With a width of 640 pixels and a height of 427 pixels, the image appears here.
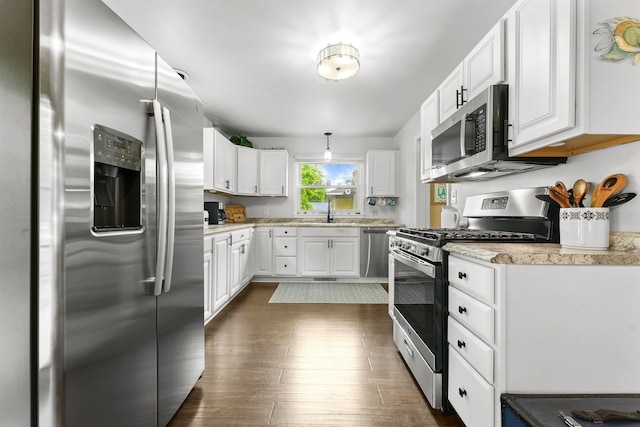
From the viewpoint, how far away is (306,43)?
7.85 ft

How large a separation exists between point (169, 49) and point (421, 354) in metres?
2.86

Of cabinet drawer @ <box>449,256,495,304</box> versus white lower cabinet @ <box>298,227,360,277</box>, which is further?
white lower cabinet @ <box>298,227,360,277</box>

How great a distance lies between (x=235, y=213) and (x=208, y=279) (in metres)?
2.30

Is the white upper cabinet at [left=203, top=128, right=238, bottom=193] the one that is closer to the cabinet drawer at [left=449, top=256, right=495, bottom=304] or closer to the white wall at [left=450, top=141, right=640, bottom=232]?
the cabinet drawer at [left=449, top=256, right=495, bottom=304]

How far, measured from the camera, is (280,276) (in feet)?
15.4

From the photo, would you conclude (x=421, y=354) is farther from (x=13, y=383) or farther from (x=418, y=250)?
(x=13, y=383)

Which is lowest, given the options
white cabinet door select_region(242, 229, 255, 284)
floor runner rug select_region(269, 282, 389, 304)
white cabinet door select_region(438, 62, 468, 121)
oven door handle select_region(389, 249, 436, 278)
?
floor runner rug select_region(269, 282, 389, 304)

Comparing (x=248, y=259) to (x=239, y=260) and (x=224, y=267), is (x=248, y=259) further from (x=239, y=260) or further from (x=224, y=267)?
(x=224, y=267)

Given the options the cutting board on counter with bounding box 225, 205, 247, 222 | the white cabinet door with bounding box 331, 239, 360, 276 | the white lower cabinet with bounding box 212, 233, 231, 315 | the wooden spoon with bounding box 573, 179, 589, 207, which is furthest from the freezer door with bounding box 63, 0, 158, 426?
the cutting board on counter with bounding box 225, 205, 247, 222

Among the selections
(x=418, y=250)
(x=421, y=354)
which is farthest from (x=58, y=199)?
(x=421, y=354)

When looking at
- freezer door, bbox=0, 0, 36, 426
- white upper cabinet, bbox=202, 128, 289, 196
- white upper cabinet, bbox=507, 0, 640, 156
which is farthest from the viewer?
white upper cabinet, bbox=202, 128, 289, 196

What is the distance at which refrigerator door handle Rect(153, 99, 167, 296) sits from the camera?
51.6 inches

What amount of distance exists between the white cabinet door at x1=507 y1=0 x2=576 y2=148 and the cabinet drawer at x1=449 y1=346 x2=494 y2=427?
1076mm

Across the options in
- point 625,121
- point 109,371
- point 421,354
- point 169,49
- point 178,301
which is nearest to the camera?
point 109,371
